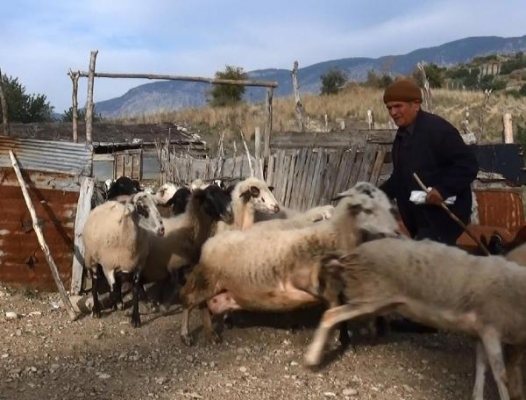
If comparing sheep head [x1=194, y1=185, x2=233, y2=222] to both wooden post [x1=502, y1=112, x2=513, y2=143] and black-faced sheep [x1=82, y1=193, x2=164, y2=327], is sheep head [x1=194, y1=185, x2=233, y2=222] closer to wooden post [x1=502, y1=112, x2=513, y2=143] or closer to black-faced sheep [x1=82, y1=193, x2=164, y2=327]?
black-faced sheep [x1=82, y1=193, x2=164, y2=327]

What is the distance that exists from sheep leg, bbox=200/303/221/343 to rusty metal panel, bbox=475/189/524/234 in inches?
169

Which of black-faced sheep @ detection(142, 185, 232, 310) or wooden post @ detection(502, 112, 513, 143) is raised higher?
wooden post @ detection(502, 112, 513, 143)

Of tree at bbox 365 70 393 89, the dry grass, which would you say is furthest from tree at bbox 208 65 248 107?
tree at bbox 365 70 393 89

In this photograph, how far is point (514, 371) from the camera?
183 inches

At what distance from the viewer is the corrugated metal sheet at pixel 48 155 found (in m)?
8.30

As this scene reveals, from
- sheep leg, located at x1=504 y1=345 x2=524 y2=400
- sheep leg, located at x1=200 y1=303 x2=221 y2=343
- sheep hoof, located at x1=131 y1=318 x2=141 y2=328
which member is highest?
sheep leg, located at x1=504 y1=345 x2=524 y2=400

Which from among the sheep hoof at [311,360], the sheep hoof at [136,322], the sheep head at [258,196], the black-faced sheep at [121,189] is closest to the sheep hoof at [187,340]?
the sheep hoof at [136,322]

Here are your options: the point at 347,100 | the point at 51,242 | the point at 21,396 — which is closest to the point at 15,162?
the point at 51,242

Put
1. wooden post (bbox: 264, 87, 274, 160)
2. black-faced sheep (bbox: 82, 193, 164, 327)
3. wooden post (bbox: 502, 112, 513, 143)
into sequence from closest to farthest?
black-faced sheep (bbox: 82, 193, 164, 327) < wooden post (bbox: 264, 87, 274, 160) < wooden post (bbox: 502, 112, 513, 143)

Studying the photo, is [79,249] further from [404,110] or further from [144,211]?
[404,110]

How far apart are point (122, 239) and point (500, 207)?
4969mm

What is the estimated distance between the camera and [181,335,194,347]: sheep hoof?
6352 mm

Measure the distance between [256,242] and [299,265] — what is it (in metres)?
0.51

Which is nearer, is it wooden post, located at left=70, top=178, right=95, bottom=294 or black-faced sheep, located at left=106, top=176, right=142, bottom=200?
wooden post, located at left=70, top=178, right=95, bottom=294
